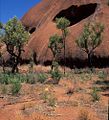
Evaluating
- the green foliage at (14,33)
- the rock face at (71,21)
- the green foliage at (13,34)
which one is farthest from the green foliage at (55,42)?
the green foliage at (14,33)

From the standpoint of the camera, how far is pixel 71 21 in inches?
2795

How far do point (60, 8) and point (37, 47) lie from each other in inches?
421

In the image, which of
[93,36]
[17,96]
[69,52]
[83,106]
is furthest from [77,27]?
[83,106]

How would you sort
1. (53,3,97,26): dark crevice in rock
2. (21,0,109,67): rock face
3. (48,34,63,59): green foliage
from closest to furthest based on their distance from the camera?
(48,34,63,59): green foliage, (21,0,109,67): rock face, (53,3,97,26): dark crevice in rock

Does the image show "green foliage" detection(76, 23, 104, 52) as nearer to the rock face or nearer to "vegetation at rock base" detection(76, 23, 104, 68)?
"vegetation at rock base" detection(76, 23, 104, 68)

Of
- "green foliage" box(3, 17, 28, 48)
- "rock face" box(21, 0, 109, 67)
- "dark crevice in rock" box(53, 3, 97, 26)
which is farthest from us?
"dark crevice in rock" box(53, 3, 97, 26)

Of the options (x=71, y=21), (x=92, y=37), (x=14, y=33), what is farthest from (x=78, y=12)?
(x=14, y=33)

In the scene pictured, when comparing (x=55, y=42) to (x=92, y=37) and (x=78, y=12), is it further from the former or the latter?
(x=78, y=12)

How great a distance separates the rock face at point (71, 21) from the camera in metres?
60.0

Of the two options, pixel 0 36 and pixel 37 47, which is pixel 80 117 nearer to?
pixel 0 36

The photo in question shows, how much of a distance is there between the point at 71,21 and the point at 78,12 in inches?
88.8

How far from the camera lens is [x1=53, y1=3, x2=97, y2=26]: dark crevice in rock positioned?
67738mm

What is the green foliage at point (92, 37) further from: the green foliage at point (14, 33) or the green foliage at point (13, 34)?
the green foliage at point (14, 33)

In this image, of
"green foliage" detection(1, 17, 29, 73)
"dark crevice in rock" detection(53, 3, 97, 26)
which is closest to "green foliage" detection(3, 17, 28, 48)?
"green foliage" detection(1, 17, 29, 73)
